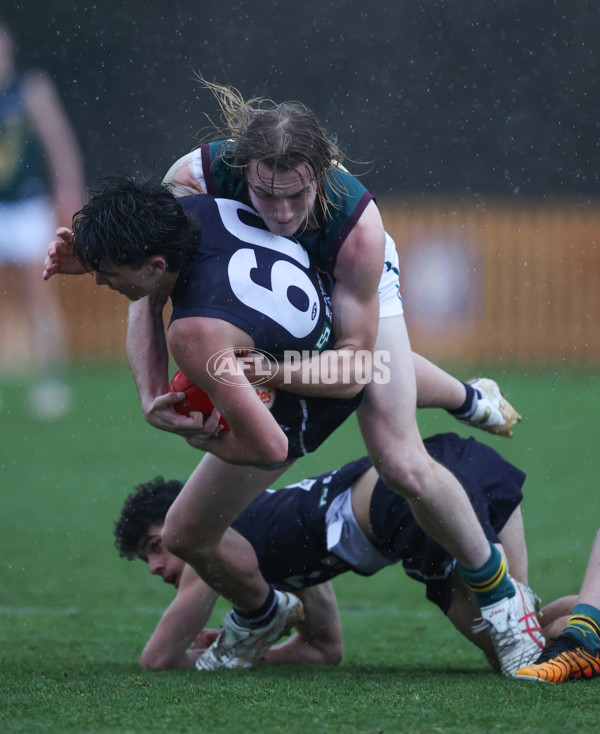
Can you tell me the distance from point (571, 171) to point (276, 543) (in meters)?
12.4

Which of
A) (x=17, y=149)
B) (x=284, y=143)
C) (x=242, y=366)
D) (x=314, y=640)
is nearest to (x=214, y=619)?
(x=314, y=640)

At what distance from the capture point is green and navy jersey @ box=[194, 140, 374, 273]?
2.96m

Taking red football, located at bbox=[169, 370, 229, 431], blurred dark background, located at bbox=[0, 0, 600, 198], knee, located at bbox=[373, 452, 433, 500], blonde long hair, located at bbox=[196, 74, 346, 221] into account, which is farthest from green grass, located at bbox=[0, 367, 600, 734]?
blurred dark background, located at bbox=[0, 0, 600, 198]

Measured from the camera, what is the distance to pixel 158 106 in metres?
13.2

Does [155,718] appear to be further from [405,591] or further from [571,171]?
[571,171]

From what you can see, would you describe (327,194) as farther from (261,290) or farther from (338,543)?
A: (338,543)

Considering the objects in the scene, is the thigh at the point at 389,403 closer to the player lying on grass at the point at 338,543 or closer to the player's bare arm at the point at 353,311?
the player's bare arm at the point at 353,311

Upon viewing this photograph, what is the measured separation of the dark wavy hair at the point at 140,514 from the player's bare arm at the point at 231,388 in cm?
109

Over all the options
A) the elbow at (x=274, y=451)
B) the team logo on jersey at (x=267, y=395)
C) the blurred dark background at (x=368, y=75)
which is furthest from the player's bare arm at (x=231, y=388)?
the blurred dark background at (x=368, y=75)

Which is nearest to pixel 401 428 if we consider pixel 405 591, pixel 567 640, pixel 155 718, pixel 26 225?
pixel 567 640

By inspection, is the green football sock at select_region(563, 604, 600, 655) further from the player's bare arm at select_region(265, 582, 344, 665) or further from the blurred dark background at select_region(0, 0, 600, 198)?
the blurred dark background at select_region(0, 0, 600, 198)

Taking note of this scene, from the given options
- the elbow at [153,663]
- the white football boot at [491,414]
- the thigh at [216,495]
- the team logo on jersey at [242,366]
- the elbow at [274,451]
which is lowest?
the elbow at [153,663]

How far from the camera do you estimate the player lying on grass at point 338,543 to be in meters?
3.37

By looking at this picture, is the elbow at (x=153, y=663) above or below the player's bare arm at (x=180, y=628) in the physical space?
below
